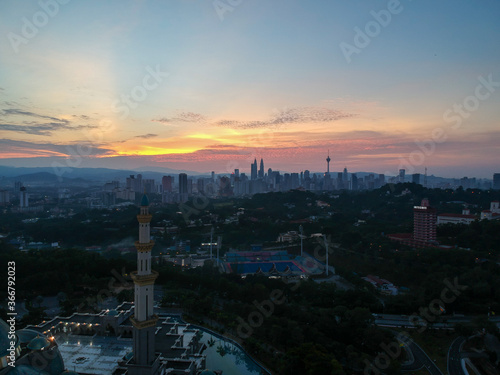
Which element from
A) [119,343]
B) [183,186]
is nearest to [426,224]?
[119,343]

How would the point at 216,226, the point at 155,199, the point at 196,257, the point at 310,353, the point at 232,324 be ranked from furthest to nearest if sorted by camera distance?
the point at 155,199
the point at 216,226
the point at 196,257
the point at 232,324
the point at 310,353

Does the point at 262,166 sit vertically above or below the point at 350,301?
above

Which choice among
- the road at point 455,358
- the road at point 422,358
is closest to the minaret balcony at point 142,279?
the road at point 422,358

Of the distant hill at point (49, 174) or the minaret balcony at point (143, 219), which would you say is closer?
the minaret balcony at point (143, 219)

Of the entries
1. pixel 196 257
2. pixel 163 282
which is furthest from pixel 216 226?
pixel 163 282

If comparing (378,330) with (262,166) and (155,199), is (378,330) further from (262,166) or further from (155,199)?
(262,166)

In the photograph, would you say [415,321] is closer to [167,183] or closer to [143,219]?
[143,219]
